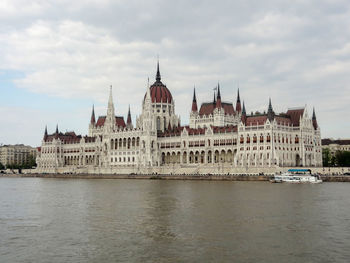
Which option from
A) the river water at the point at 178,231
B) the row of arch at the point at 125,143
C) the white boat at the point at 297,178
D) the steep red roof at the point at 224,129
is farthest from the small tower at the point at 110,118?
the river water at the point at 178,231

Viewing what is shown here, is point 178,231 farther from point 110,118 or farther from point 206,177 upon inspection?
point 110,118

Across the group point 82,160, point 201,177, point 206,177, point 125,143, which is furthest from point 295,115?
point 82,160

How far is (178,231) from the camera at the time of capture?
3356 cm

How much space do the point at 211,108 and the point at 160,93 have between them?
695 inches

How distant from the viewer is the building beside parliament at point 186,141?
357ft

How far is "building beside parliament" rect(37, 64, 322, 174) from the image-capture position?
10888 cm

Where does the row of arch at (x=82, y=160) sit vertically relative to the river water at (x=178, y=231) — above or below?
above

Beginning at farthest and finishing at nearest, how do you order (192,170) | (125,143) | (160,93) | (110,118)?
(160,93), (110,118), (125,143), (192,170)

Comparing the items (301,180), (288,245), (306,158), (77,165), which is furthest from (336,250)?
(77,165)

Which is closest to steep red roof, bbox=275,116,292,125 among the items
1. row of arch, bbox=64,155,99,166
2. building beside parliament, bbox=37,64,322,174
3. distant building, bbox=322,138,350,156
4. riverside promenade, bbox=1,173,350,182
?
building beside parliament, bbox=37,64,322,174

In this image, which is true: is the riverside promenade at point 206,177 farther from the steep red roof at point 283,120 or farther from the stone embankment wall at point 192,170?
the steep red roof at point 283,120

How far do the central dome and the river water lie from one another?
9644cm

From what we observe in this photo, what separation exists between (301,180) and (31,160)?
129974 millimetres

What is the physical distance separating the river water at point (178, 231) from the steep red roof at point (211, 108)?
87.3m
